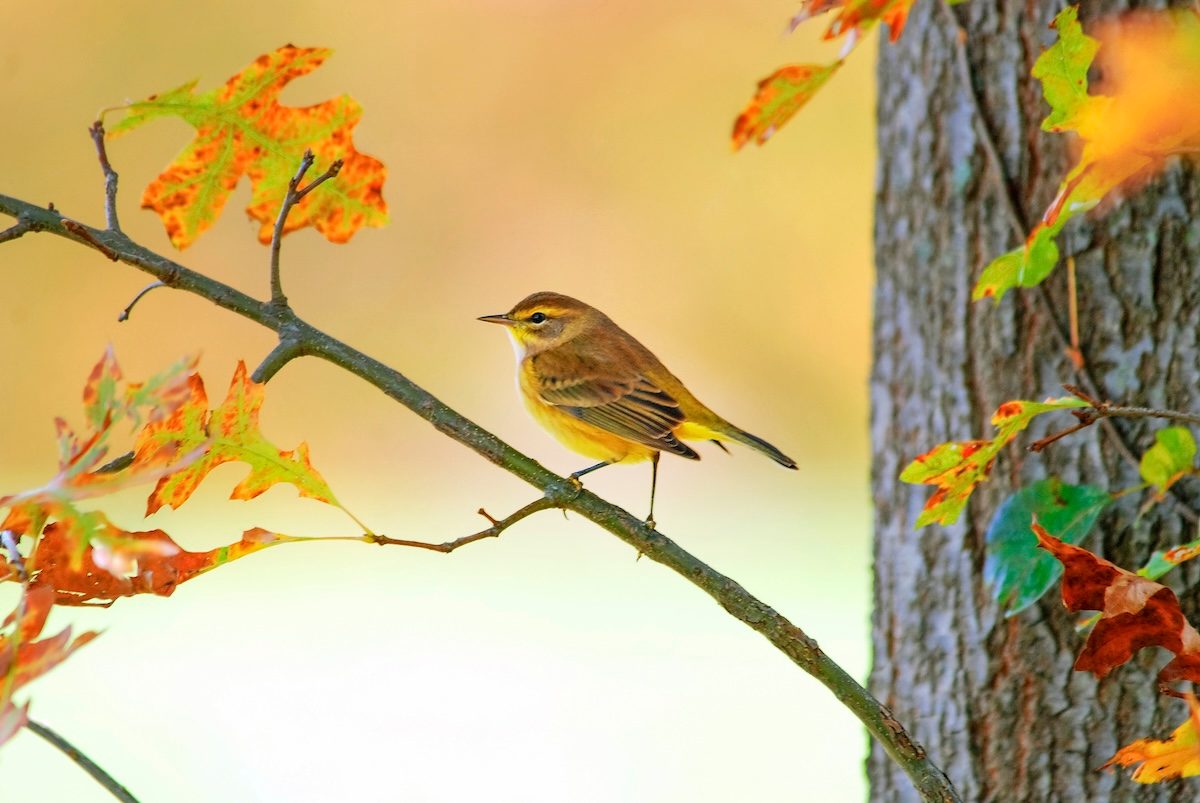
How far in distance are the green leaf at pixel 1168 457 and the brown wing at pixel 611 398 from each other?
127 centimetres

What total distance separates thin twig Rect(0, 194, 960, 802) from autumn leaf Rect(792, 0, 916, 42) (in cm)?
69

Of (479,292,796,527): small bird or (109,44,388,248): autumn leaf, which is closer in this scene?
(109,44,388,248): autumn leaf

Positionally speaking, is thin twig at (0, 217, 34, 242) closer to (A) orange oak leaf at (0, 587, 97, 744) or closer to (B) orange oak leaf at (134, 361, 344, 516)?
(B) orange oak leaf at (134, 361, 344, 516)

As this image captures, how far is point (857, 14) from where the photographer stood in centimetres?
157

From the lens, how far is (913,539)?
302cm

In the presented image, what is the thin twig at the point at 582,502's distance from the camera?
1.66m

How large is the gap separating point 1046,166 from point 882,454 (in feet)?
2.61

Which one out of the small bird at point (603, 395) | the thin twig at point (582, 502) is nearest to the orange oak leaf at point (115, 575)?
the thin twig at point (582, 502)

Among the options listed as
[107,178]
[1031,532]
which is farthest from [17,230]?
[1031,532]

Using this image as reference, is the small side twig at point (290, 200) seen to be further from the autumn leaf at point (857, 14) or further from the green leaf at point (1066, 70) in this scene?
the green leaf at point (1066, 70)

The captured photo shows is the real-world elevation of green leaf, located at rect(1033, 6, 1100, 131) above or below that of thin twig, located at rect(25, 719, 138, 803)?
above

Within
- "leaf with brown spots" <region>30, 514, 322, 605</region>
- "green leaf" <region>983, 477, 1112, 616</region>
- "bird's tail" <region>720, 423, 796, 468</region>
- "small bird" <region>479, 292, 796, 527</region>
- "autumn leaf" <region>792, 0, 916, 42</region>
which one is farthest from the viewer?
"small bird" <region>479, 292, 796, 527</region>

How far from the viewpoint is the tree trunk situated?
2.68m

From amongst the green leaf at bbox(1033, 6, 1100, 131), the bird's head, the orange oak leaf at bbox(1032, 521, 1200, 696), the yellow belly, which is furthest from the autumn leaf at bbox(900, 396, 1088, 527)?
the bird's head
